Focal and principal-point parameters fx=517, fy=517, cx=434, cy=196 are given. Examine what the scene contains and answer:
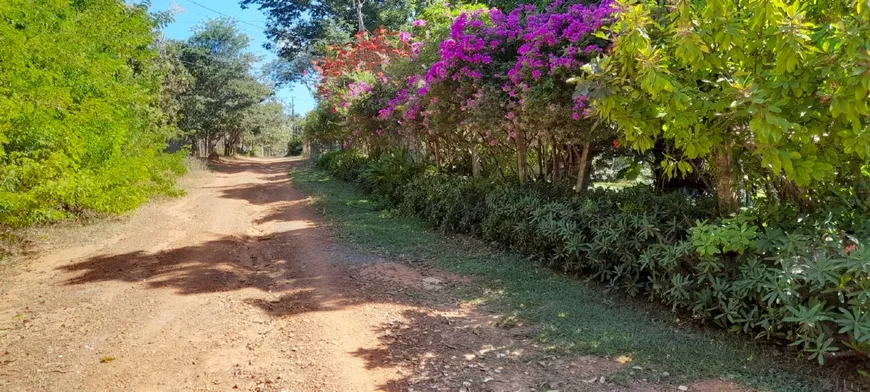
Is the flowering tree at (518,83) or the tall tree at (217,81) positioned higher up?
the tall tree at (217,81)

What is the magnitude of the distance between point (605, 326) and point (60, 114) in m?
6.45

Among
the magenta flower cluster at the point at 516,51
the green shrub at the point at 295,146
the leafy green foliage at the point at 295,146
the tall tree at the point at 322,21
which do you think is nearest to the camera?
the magenta flower cluster at the point at 516,51

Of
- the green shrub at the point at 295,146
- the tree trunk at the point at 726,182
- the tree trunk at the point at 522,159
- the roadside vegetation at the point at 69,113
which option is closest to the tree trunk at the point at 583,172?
the tree trunk at the point at 522,159

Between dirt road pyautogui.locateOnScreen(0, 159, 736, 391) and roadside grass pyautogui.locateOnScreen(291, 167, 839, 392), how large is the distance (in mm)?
289

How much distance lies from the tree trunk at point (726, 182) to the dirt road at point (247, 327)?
7.48 ft

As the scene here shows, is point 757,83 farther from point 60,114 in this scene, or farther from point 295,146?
point 295,146

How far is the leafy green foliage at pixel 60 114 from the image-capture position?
17.6 ft

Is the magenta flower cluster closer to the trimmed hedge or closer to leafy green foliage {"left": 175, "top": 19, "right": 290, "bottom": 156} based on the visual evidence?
the trimmed hedge

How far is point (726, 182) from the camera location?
4863 millimetres

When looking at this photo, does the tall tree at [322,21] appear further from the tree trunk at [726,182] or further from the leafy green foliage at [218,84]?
the tree trunk at [726,182]

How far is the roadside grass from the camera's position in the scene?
3475 millimetres

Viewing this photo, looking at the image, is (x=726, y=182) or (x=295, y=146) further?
(x=295, y=146)

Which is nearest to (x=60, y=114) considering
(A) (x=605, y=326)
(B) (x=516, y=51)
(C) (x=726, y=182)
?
(B) (x=516, y=51)

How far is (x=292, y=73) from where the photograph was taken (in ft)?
111
